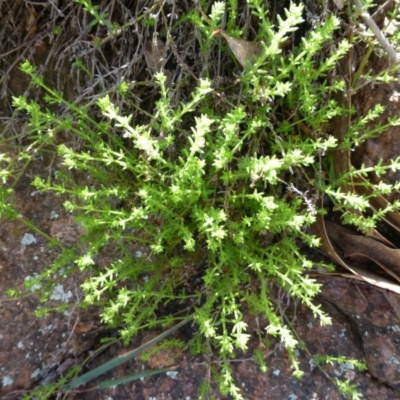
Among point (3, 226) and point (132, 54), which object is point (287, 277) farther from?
point (3, 226)

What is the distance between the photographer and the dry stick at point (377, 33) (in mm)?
1519

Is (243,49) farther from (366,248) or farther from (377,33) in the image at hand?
(366,248)

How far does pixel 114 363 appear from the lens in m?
1.93

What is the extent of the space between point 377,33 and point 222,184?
659mm

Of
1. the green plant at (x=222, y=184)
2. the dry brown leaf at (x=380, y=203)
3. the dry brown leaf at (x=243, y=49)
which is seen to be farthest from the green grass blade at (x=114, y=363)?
the dry brown leaf at (x=243, y=49)

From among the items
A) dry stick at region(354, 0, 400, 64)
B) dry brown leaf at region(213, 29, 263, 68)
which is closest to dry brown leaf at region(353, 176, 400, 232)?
dry stick at region(354, 0, 400, 64)

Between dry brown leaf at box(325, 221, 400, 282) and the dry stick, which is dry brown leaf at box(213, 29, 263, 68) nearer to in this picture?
the dry stick

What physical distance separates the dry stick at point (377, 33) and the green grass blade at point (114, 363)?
1.10 m

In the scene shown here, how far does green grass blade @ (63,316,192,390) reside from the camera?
1.91 m

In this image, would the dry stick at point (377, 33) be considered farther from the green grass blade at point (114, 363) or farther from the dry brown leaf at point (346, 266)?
the green grass blade at point (114, 363)

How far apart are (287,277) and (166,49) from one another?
823 mm

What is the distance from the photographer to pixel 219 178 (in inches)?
67.6

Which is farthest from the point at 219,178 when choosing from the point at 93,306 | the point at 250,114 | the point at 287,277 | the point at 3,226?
the point at 3,226

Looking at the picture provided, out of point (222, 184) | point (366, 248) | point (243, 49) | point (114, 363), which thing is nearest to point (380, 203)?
point (366, 248)
